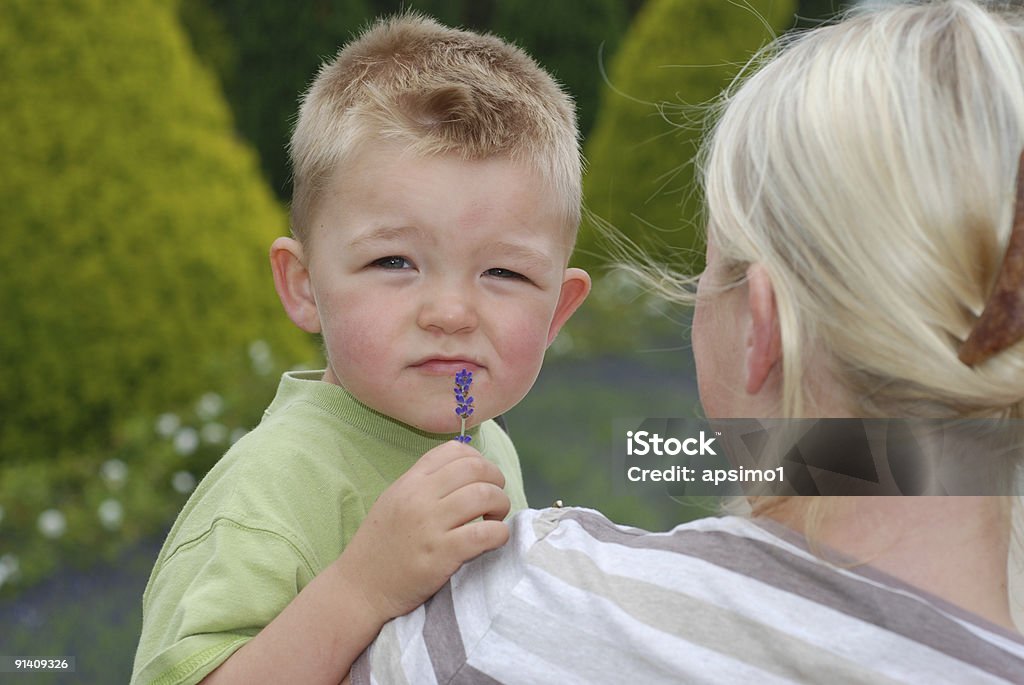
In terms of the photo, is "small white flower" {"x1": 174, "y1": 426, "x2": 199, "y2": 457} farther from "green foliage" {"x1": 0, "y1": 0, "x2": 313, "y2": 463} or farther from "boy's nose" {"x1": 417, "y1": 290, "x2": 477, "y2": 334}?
"boy's nose" {"x1": 417, "y1": 290, "x2": 477, "y2": 334}

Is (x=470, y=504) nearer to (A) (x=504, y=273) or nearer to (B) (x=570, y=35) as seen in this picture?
(A) (x=504, y=273)

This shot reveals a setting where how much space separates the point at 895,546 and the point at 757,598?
16cm

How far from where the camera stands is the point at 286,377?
1.95 metres

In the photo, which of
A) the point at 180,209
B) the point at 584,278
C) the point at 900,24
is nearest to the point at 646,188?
the point at 180,209

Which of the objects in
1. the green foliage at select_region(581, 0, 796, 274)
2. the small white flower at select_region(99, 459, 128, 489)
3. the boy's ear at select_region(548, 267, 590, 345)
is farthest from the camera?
the green foliage at select_region(581, 0, 796, 274)

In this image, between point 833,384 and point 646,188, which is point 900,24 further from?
point 646,188

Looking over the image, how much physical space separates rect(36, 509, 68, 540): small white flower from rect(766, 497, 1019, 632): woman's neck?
4.21 m

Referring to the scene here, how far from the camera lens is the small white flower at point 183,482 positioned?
5.16m

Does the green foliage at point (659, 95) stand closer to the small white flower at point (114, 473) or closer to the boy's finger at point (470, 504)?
the small white flower at point (114, 473)

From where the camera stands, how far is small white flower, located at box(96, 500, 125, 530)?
4871 mm

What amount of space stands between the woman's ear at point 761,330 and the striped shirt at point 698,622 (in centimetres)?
17

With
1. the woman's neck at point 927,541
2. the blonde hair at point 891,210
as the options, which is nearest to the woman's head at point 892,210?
the blonde hair at point 891,210

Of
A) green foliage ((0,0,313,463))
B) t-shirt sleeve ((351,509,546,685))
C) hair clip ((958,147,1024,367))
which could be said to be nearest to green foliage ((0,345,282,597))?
green foliage ((0,0,313,463))

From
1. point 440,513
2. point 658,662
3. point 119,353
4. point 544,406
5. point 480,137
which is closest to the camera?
point 658,662
